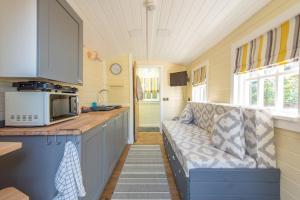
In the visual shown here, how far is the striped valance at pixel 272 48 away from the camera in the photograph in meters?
1.62

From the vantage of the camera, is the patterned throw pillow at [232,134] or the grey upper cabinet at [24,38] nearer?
the grey upper cabinet at [24,38]

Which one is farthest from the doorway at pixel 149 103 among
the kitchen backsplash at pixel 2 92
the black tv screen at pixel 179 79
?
the kitchen backsplash at pixel 2 92

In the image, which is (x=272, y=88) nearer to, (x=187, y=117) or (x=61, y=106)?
(x=187, y=117)

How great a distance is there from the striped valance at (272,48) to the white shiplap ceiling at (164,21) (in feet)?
1.19

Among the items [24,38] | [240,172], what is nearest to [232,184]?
[240,172]

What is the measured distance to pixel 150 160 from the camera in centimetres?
335

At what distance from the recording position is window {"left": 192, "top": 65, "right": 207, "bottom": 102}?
428cm

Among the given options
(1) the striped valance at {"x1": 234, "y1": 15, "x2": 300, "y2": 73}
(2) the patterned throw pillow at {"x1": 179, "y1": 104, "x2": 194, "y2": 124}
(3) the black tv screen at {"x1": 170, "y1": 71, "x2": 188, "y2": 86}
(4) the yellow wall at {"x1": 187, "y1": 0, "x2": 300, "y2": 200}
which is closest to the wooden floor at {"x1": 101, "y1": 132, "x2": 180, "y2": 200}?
(2) the patterned throw pillow at {"x1": 179, "y1": 104, "x2": 194, "y2": 124}

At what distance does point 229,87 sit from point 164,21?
4.61 ft

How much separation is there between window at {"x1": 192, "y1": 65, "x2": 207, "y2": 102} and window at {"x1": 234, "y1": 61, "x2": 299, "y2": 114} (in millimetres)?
1520

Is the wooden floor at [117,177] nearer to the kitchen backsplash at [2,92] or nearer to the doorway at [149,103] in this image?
the kitchen backsplash at [2,92]

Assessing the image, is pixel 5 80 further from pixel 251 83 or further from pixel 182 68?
pixel 182 68

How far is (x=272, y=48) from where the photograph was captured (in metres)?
1.89

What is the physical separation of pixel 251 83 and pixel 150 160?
2048 mm
